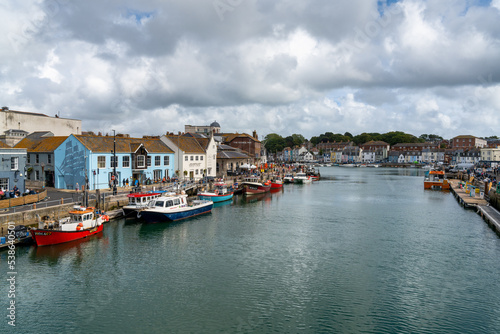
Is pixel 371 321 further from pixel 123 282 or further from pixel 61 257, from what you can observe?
pixel 61 257

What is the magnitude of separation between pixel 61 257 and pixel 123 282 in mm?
6545

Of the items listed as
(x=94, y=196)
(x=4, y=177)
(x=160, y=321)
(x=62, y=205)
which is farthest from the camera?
(x=94, y=196)

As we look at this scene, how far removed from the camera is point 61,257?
2361 cm

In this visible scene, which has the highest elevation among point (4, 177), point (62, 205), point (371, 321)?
point (4, 177)

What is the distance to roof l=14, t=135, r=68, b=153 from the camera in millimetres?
43562

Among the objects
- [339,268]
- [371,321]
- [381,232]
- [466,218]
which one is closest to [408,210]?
[466,218]

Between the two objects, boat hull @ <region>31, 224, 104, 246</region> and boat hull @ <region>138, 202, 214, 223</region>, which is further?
boat hull @ <region>138, 202, 214, 223</region>

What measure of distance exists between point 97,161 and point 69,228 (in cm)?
1694

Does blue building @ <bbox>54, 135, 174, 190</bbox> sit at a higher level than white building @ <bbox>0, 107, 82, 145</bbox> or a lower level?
Result: lower

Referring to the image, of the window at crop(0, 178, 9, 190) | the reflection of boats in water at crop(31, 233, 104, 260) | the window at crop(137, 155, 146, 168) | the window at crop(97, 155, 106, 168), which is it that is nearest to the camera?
the reflection of boats in water at crop(31, 233, 104, 260)

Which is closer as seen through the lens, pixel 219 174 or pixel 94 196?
pixel 94 196

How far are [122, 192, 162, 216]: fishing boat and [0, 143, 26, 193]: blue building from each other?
1012 cm

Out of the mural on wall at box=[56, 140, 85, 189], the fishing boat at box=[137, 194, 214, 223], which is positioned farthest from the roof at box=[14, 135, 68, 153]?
the fishing boat at box=[137, 194, 214, 223]

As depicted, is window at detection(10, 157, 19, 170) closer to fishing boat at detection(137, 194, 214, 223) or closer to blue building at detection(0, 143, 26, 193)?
blue building at detection(0, 143, 26, 193)
